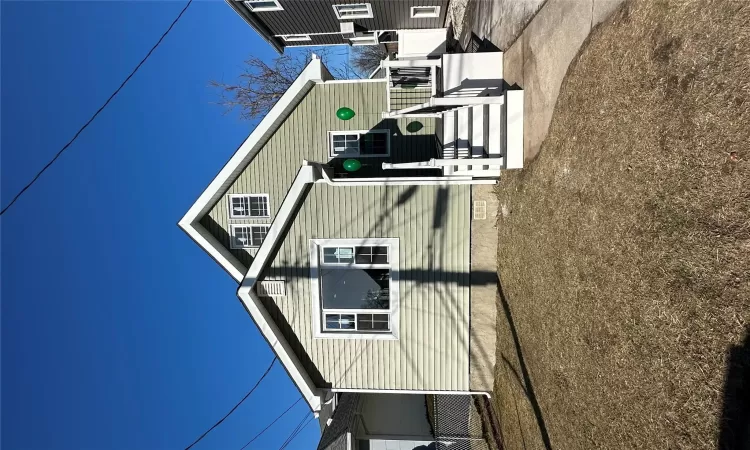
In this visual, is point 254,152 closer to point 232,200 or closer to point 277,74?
point 232,200

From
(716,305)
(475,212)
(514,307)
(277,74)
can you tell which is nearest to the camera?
(716,305)

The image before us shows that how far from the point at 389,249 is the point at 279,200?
3.91 metres

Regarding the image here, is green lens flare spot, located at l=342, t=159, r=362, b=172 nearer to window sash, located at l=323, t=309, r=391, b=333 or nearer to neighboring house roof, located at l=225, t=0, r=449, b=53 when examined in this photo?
window sash, located at l=323, t=309, r=391, b=333

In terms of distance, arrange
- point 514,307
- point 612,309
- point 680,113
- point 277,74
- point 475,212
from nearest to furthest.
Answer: point 680,113 < point 612,309 < point 514,307 < point 475,212 < point 277,74

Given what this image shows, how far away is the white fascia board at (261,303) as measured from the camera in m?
8.80

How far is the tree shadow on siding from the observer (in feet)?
10.3

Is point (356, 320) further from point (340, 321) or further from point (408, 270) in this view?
point (408, 270)

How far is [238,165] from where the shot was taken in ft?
35.6

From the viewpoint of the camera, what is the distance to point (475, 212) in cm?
890

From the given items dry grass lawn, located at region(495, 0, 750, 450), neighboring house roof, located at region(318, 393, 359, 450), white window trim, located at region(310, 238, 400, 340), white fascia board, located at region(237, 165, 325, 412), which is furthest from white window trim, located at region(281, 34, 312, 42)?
neighboring house roof, located at region(318, 393, 359, 450)

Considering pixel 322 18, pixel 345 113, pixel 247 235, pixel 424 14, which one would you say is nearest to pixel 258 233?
pixel 247 235

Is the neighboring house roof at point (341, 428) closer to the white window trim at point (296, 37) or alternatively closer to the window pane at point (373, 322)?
the window pane at point (373, 322)

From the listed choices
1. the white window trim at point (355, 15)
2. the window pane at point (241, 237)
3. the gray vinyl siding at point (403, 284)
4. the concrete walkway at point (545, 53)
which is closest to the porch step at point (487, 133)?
the concrete walkway at point (545, 53)

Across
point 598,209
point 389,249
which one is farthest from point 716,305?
point 389,249
